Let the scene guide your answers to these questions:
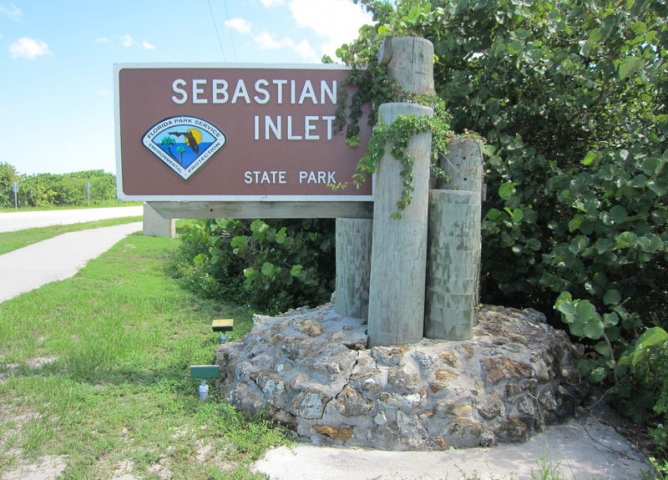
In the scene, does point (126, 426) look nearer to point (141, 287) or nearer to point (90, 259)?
point (141, 287)

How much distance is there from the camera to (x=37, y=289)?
7422mm

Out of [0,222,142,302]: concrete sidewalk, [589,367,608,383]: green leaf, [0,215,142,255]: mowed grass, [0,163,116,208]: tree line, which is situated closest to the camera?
[589,367,608,383]: green leaf

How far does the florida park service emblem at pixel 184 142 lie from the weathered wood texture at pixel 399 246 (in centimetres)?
132

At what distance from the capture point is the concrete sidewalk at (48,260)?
8022mm

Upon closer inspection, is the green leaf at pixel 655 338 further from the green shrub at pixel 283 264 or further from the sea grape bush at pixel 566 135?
the green shrub at pixel 283 264

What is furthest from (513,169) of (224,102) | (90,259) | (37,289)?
(90,259)

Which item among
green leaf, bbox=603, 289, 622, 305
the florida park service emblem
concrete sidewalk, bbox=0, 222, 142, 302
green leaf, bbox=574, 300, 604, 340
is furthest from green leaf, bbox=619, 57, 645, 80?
concrete sidewalk, bbox=0, 222, 142, 302

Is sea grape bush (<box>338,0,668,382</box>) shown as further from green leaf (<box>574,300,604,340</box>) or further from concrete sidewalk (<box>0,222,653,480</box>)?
concrete sidewalk (<box>0,222,653,480</box>)

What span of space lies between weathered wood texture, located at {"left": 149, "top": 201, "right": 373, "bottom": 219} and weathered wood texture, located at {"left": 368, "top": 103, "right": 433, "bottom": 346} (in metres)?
0.46

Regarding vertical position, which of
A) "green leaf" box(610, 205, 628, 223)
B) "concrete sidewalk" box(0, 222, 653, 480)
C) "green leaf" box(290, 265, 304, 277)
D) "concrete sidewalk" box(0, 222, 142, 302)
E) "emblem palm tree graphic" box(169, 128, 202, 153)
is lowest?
"concrete sidewalk" box(0, 222, 142, 302)

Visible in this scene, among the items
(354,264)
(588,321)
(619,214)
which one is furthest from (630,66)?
(354,264)

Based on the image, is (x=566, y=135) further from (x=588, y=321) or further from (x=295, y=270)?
(x=295, y=270)

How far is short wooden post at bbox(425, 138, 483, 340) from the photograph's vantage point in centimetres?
382

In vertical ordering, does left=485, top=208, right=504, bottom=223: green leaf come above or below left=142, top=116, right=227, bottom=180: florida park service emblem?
below
